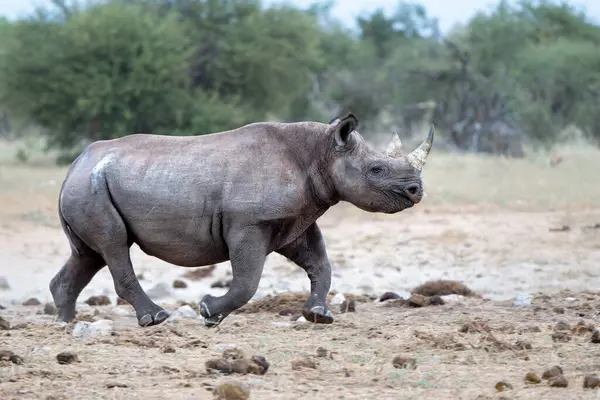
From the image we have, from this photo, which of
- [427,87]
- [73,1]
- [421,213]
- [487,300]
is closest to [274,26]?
[73,1]

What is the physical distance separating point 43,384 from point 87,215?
2390 mm

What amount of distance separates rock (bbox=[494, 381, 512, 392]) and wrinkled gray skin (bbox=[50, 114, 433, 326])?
2.37 metres

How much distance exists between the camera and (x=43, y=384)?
18.3 ft

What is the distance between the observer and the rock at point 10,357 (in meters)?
6.04

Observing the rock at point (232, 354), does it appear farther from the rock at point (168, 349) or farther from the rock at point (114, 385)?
the rock at point (114, 385)

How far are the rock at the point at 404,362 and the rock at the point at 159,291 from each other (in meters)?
4.97

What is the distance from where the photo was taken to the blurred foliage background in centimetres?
2572

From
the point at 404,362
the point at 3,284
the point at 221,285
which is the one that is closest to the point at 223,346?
the point at 404,362

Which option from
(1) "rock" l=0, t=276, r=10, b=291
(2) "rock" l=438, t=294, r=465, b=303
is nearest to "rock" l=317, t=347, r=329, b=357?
(2) "rock" l=438, t=294, r=465, b=303

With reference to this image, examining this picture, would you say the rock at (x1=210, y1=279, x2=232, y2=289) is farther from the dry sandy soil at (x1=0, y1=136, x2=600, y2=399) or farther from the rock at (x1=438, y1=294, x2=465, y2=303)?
the rock at (x1=438, y1=294, x2=465, y2=303)

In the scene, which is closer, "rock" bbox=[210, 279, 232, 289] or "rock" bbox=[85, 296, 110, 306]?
"rock" bbox=[85, 296, 110, 306]

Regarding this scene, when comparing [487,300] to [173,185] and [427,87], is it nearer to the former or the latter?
[173,185]

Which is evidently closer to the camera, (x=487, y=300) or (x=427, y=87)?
(x=487, y=300)

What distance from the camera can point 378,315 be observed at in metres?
8.52
